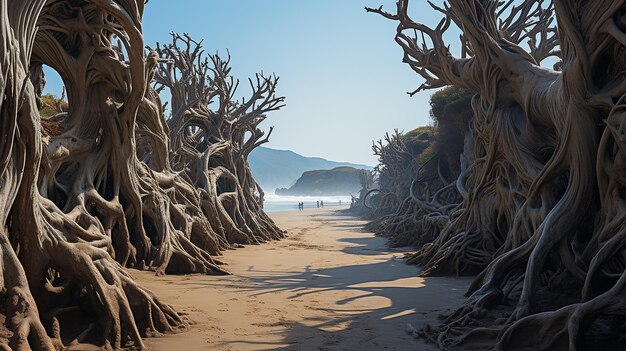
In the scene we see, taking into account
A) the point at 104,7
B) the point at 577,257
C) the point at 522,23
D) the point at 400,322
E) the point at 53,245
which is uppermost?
the point at 522,23

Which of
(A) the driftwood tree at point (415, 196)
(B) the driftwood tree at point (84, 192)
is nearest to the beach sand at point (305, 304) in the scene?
(B) the driftwood tree at point (84, 192)

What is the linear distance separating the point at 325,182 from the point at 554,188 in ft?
484

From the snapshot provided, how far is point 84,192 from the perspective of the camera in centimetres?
761

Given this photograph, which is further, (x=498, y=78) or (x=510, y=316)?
(x=498, y=78)

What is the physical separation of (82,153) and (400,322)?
521cm

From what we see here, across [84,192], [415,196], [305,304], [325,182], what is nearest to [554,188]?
[305,304]

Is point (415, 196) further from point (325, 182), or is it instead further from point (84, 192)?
point (325, 182)

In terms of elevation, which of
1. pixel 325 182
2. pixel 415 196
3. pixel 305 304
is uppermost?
pixel 325 182

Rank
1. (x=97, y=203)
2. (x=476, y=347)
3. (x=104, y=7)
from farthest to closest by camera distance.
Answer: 1. (x=97, y=203)
2. (x=104, y=7)
3. (x=476, y=347)

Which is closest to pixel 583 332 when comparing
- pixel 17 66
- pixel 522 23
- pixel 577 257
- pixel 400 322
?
pixel 577 257

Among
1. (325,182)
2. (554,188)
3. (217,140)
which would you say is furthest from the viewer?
(325,182)

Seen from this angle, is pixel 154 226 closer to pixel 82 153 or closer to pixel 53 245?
pixel 82 153

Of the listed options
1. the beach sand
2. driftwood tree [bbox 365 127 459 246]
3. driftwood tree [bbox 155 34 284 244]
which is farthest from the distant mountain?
the beach sand

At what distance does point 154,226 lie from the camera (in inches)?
375
